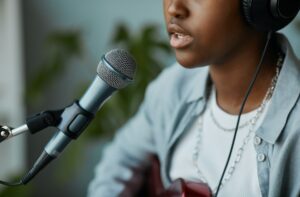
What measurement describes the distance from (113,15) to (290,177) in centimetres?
129

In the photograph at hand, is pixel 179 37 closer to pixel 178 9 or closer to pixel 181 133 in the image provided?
pixel 178 9

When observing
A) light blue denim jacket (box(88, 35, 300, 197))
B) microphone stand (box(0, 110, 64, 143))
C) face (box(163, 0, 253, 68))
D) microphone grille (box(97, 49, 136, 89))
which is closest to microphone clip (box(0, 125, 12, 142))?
microphone stand (box(0, 110, 64, 143))

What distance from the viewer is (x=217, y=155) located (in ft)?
3.07

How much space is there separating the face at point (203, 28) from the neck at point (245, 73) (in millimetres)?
49

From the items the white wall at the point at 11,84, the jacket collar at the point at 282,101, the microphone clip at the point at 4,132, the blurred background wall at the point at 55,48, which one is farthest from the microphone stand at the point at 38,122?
the white wall at the point at 11,84

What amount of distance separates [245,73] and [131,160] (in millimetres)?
351

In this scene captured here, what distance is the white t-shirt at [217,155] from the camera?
872 mm

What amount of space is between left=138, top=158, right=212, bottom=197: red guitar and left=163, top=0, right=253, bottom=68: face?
0.68 feet

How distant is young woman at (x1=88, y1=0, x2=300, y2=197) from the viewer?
0.80m

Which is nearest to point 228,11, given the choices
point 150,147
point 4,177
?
point 150,147

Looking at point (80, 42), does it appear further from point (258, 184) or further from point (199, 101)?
point (258, 184)

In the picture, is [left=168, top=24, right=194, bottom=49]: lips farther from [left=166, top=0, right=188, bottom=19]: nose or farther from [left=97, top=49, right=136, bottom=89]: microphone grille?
[left=97, top=49, right=136, bottom=89]: microphone grille

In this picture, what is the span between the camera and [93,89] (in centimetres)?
68

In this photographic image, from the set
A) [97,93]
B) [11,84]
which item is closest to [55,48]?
[11,84]
